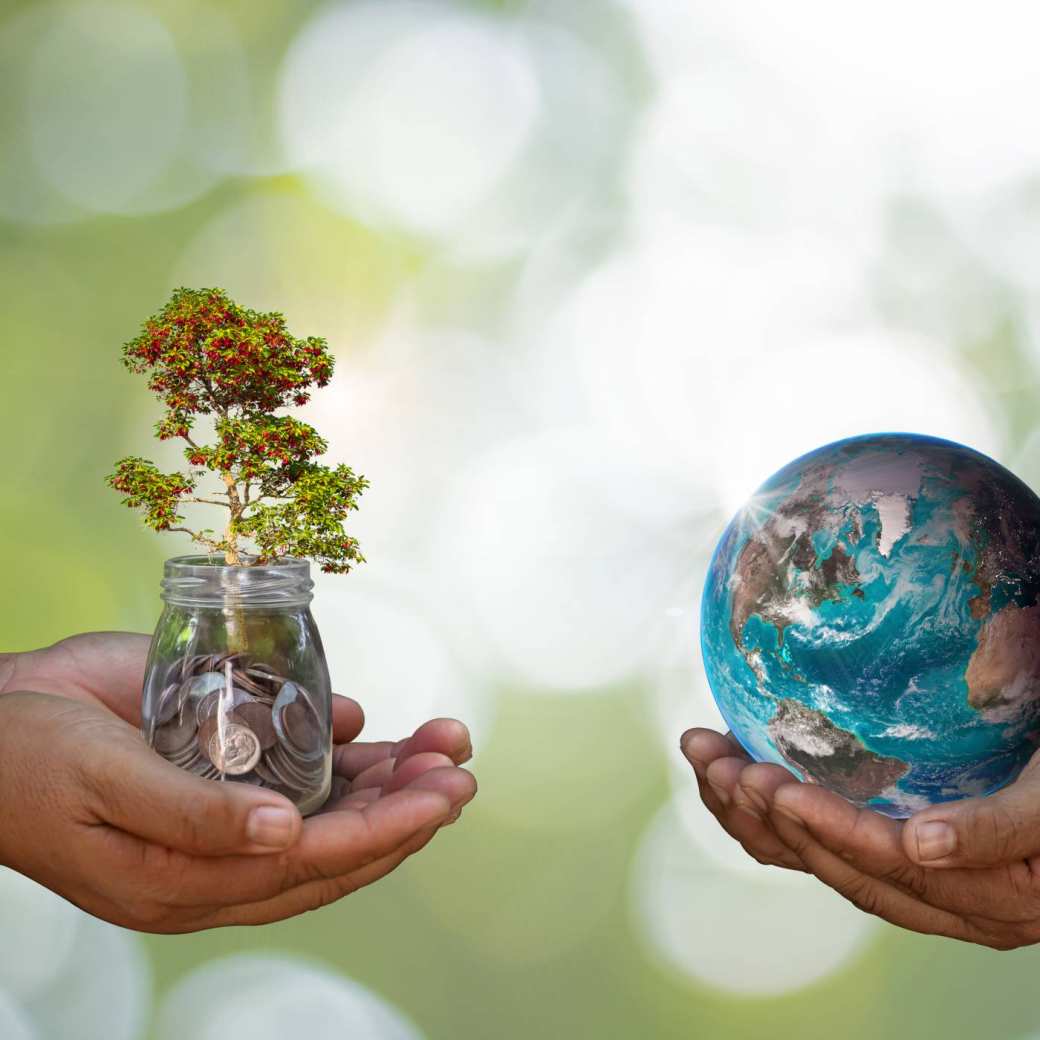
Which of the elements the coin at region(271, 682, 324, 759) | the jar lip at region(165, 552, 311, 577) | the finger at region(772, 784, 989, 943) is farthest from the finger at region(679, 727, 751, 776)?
the jar lip at region(165, 552, 311, 577)

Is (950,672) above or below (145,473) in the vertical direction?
below

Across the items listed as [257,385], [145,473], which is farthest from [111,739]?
[257,385]

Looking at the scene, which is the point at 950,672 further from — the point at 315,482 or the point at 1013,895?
the point at 315,482

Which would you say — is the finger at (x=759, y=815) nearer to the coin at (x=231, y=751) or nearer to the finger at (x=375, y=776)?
the finger at (x=375, y=776)

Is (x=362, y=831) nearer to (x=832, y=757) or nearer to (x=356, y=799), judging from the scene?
(x=356, y=799)

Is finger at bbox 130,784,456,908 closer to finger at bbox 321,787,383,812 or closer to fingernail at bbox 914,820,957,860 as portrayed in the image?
finger at bbox 321,787,383,812

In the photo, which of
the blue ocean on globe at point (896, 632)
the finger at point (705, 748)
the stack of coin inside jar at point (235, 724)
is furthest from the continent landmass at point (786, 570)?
the stack of coin inside jar at point (235, 724)
